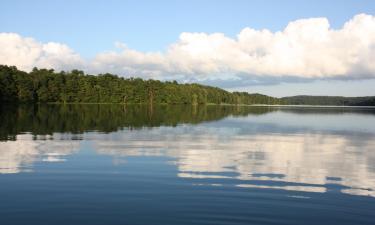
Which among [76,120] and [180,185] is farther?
[76,120]

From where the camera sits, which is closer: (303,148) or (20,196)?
(20,196)

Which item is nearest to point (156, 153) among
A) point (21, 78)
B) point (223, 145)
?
point (223, 145)

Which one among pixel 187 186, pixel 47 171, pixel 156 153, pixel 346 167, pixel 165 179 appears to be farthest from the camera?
pixel 156 153

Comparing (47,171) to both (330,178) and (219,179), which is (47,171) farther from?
(330,178)

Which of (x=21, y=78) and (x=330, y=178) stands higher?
(x=21, y=78)

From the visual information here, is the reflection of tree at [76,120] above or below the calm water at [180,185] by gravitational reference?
above

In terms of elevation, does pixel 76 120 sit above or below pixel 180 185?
above

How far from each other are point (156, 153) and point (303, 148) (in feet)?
47.5

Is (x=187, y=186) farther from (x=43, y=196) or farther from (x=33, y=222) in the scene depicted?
(x=33, y=222)

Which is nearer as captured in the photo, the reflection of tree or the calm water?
the calm water

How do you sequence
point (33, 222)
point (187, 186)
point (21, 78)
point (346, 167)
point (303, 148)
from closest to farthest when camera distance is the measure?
point (33, 222) < point (187, 186) < point (346, 167) < point (303, 148) < point (21, 78)

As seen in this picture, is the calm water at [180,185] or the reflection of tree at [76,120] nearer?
the calm water at [180,185]

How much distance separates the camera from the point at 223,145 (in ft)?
127

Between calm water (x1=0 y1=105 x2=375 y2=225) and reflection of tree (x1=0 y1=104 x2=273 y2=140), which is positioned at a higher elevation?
reflection of tree (x1=0 y1=104 x2=273 y2=140)
